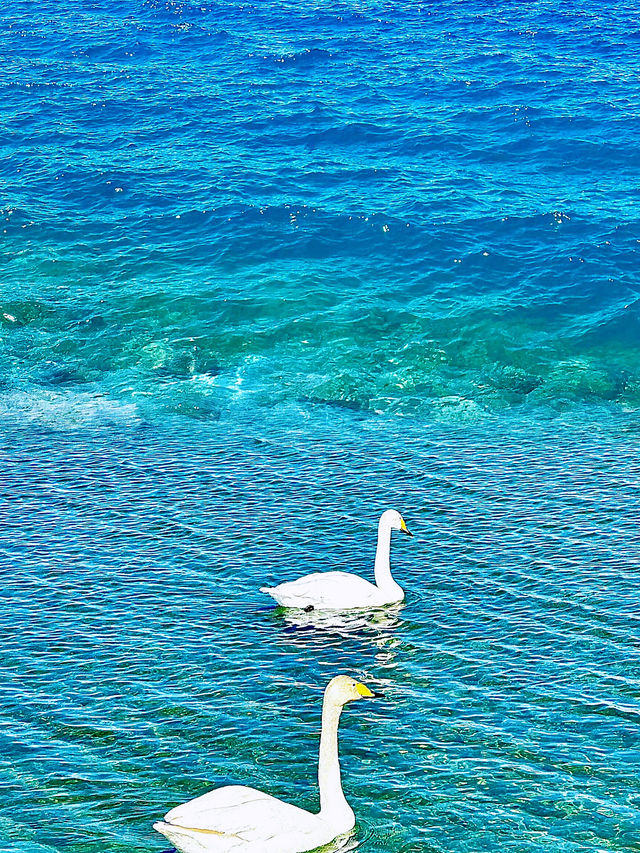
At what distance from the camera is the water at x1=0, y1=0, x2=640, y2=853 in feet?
58.4

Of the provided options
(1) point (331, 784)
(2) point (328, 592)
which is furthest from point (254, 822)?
(2) point (328, 592)

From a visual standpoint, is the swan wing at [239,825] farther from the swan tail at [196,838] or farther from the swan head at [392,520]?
the swan head at [392,520]

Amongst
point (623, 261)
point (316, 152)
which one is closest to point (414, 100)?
point (316, 152)

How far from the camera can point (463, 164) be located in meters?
48.4

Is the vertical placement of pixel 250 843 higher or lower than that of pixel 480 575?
higher

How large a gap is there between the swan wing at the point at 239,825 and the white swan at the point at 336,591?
6.17 m

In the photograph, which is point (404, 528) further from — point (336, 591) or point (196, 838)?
point (196, 838)

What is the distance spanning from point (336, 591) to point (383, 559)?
4.64 ft

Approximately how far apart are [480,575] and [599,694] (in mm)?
4473

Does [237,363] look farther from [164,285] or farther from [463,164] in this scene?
[463,164]

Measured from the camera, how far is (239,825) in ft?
48.2

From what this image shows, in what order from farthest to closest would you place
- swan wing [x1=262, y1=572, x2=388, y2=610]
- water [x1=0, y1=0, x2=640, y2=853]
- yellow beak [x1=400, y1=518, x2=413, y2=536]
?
yellow beak [x1=400, y1=518, x2=413, y2=536]
swan wing [x1=262, y1=572, x2=388, y2=610]
water [x1=0, y1=0, x2=640, y2=853]

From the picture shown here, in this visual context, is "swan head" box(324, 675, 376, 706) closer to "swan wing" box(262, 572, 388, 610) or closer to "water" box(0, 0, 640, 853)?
"water" box(0, 0, 640, 853)

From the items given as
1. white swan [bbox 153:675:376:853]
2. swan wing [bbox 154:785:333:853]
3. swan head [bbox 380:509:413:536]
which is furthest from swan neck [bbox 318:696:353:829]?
swan head [bbox 380:509:413:536]
